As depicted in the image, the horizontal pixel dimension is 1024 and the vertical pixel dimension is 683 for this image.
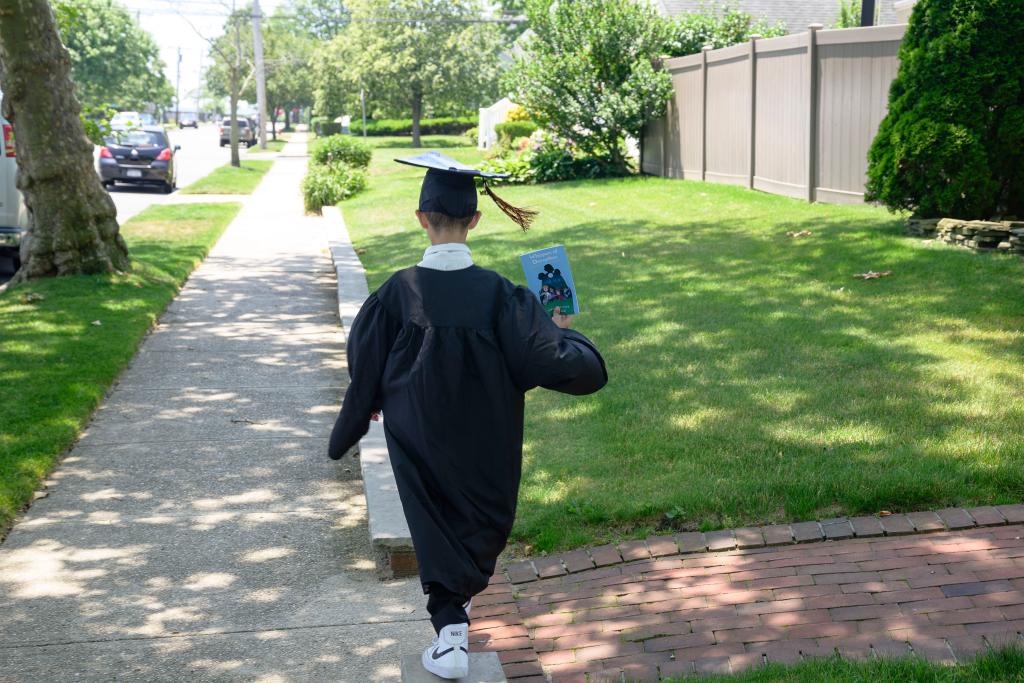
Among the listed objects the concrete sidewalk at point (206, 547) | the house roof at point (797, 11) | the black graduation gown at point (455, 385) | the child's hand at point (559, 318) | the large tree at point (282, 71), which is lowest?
the concrete sidewalk at point (206, 547)

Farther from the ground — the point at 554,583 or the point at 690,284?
the point at 690,284

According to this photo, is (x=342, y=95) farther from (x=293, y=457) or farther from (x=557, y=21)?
(x=293, y=457)

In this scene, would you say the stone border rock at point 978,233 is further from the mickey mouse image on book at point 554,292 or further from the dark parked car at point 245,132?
the dark parked car at point 245,132

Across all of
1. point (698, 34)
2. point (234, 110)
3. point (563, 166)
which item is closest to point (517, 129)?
point (234, 110)

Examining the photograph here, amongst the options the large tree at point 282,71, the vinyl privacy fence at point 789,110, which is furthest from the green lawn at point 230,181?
the large tree at point 282,71

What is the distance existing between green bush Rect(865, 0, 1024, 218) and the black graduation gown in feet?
25.7

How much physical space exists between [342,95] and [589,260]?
1972 inches

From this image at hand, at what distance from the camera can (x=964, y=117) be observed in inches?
403

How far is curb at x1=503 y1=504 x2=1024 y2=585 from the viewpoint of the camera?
4680 mm

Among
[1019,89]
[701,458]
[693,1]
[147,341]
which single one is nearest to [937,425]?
[701,458]

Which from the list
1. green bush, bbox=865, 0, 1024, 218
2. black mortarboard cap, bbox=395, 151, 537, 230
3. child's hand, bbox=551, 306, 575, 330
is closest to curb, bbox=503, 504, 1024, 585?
child's hand, bbox=551, 306, 575, 330

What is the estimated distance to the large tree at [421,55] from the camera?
50.6 metres

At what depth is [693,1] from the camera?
2906cm

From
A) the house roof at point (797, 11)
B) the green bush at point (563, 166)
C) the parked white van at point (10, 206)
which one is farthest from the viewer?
the house roof at point (797, 11)
